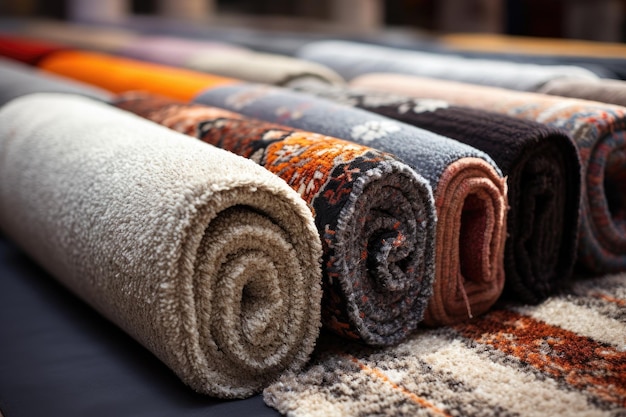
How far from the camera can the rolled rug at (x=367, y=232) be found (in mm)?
734

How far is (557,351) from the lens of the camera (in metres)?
0.77

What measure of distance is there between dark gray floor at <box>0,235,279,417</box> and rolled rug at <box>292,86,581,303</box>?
0.38 m

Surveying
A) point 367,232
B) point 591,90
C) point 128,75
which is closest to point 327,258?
point 367,232

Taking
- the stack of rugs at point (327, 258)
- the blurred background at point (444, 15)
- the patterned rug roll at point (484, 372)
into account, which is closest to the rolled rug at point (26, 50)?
the stack of rugs at point (327, 258)

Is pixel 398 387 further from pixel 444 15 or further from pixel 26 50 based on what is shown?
pixel 444 15

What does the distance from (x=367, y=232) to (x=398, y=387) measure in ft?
0.51

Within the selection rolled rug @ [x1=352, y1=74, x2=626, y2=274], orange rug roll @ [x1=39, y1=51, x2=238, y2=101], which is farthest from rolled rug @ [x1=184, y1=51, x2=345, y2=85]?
rolled rug @ [x1=352, y1=74, x2=626, y2=274]

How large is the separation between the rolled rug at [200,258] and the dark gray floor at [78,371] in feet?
0.12

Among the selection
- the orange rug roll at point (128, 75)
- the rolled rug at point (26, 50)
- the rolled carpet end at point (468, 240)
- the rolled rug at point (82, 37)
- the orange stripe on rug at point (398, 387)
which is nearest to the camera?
the orange stripe on rug at point (398, 387)

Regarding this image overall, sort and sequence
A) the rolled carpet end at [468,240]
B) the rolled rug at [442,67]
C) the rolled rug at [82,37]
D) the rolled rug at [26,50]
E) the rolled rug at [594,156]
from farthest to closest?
the rolled rug at [82,37]
the rolled rug at [26,50]
the rolled rug at [442,67]
the rolled rug at [594,156]
the rolled carpet end at [468,240]

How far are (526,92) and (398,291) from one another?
53 centimetres

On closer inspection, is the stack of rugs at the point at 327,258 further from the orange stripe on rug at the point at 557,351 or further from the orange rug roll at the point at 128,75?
the orange rug roll at the point at 128,75

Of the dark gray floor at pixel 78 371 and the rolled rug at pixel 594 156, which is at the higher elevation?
the rolled rug at pixel 594 156

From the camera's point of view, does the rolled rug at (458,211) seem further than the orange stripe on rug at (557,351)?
Yes
